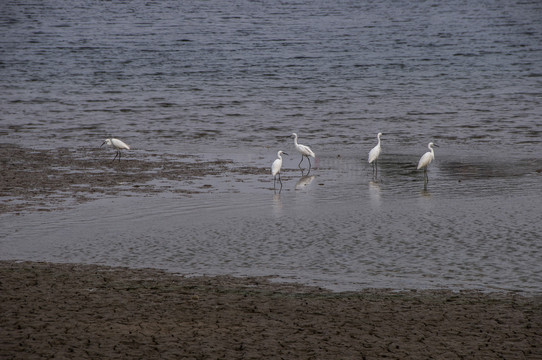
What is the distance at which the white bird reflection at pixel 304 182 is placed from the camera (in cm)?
2048

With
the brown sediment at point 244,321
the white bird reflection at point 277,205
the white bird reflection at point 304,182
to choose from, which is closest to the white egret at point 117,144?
the white bird reflection at point 304,182

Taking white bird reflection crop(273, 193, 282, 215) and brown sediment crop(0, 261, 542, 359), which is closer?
brown sediment crop(0, 261, 542, 359)

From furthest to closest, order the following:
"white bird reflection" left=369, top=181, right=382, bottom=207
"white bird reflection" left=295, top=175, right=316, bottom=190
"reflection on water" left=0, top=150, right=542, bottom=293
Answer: "white bird reflection" left=295, top=175, right=316, bottom=190
"white bird reflection" left=369, top=181, right=382, bottom=207
"reflection on water" left=0, top=150, right=542, bottom=293

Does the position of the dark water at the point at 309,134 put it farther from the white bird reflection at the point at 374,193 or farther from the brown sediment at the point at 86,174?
the brown sediment at the point at 86,174

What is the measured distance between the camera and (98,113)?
3697 cm

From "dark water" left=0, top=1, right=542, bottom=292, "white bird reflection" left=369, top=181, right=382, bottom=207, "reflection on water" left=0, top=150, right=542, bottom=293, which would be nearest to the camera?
"reflection on water" left=0, top=150, right=542, bottom=293

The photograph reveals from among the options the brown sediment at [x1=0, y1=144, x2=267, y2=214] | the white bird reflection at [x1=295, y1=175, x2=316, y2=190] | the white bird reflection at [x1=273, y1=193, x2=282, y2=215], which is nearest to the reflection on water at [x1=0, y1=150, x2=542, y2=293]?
the white bird reflection at [x1=273, y1=193, x2=282, y2=215]

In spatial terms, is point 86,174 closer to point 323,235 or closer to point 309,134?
point 323,235

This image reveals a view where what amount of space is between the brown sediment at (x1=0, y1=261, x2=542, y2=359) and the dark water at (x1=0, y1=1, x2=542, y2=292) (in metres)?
1.02

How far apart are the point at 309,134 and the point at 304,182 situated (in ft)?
31.9

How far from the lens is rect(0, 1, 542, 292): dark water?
1379 cm

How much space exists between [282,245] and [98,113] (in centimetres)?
2441

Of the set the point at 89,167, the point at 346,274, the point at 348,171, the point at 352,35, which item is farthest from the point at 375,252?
the point at 352,35

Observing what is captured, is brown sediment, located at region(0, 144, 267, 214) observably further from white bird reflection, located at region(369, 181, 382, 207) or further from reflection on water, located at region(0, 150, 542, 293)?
white bird reflection, located at region(369, 181, 382, 207)
